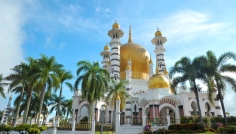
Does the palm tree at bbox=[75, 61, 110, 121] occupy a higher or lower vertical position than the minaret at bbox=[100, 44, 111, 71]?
lower

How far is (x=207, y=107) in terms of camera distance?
3103 cm

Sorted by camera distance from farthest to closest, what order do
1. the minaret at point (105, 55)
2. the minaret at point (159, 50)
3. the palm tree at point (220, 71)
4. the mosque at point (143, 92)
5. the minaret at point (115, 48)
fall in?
1. the minaret at point (105, 55)
2. the minaret at point (159, 50)
3. the minaret at point (115, 48)
4. the mosque at point (143, 92)
5. the palm tree at point (220, 71)

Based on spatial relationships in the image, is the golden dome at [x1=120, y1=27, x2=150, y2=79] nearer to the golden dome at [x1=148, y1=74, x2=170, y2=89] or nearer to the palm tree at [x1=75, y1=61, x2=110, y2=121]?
the golden dome at [x1=148, y1=74, x2=170, y2=89]

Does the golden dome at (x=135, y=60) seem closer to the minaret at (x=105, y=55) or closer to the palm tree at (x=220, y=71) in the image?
the minaret at (x=105, y=55)

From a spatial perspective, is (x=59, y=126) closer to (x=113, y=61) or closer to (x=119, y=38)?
(x=113, y=61)

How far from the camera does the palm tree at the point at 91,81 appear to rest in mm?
22875

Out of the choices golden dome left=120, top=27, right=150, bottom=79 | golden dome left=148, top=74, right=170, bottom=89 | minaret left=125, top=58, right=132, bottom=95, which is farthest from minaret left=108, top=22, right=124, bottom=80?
golden dome left=148, top=74, right=170, bottom=89

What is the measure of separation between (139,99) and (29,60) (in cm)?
2015

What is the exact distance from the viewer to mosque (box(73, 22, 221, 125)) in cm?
2947

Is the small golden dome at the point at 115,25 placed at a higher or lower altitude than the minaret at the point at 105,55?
higher

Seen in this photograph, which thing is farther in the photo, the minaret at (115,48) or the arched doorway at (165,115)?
the minaret at (115,48)

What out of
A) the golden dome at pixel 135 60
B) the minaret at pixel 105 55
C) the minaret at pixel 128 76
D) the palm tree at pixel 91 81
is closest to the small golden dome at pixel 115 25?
the golden dome at pixel 135 60

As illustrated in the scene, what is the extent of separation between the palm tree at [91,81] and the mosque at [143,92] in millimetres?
5206

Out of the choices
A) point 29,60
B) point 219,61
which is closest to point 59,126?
point 29,60
